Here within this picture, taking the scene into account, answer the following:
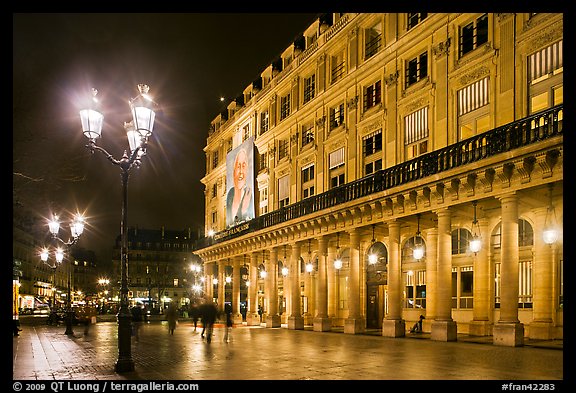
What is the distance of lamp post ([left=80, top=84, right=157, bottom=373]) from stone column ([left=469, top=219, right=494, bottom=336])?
47.0 feet

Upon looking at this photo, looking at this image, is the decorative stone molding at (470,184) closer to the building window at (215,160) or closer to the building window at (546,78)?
the building window at (546,78)

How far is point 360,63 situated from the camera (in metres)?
29.1

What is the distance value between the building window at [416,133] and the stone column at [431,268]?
3869 mm

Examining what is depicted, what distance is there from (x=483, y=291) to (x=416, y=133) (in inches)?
292

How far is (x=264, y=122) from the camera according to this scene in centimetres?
4141

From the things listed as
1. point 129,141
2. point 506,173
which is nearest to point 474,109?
point 506,173

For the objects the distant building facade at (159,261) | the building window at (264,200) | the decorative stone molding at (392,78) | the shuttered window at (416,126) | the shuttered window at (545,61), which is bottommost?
the distant building facade at (159,261)

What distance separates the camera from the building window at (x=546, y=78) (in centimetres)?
1811

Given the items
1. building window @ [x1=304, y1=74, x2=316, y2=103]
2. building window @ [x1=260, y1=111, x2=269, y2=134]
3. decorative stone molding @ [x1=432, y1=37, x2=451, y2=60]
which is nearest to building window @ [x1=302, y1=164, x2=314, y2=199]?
building window @ [x1=304, y1=74, x2=316, y2=103]

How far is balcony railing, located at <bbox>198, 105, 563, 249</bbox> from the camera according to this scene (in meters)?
16.3

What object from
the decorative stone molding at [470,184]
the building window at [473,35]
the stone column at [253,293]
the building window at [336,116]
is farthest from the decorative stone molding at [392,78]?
the stone column at [253,293]
